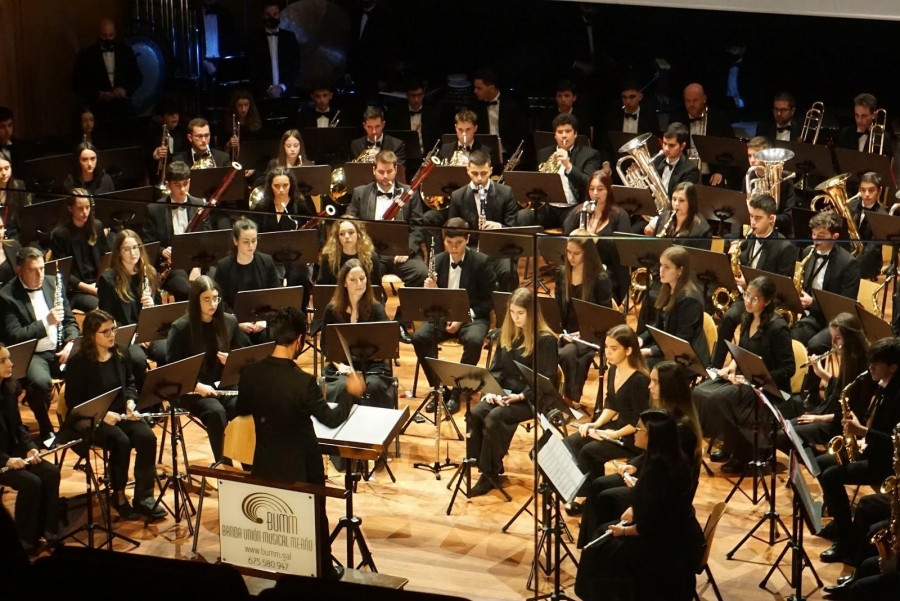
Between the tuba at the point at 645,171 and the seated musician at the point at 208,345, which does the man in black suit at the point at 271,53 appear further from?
the seated musician at the point at 208,345

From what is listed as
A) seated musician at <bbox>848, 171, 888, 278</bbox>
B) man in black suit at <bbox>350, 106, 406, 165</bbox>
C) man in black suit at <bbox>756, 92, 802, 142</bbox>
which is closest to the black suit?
seated musician at <bbox>848, 171, 888, 278</bbox>

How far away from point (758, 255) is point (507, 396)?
1864 mm

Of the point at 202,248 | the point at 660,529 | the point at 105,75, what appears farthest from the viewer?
the point at 105,75

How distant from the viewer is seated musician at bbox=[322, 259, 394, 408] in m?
6.30

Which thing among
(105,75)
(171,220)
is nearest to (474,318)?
(171,220)

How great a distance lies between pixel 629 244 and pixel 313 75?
22.6 feet

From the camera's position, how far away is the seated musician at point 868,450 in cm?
516

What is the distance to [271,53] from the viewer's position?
1163cm

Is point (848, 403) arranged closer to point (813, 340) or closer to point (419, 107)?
point (813, 340)

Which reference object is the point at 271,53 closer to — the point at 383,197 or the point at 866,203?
the point at 383,197

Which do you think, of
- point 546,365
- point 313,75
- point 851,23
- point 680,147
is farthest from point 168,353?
point 851,23

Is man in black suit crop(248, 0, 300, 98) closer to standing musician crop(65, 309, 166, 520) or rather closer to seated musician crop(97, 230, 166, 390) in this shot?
seated musician crop(97, 230, 166, 390)

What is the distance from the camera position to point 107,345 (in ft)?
19.3

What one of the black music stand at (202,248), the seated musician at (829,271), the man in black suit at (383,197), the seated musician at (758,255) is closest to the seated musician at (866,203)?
the seated musician at (758,255)
